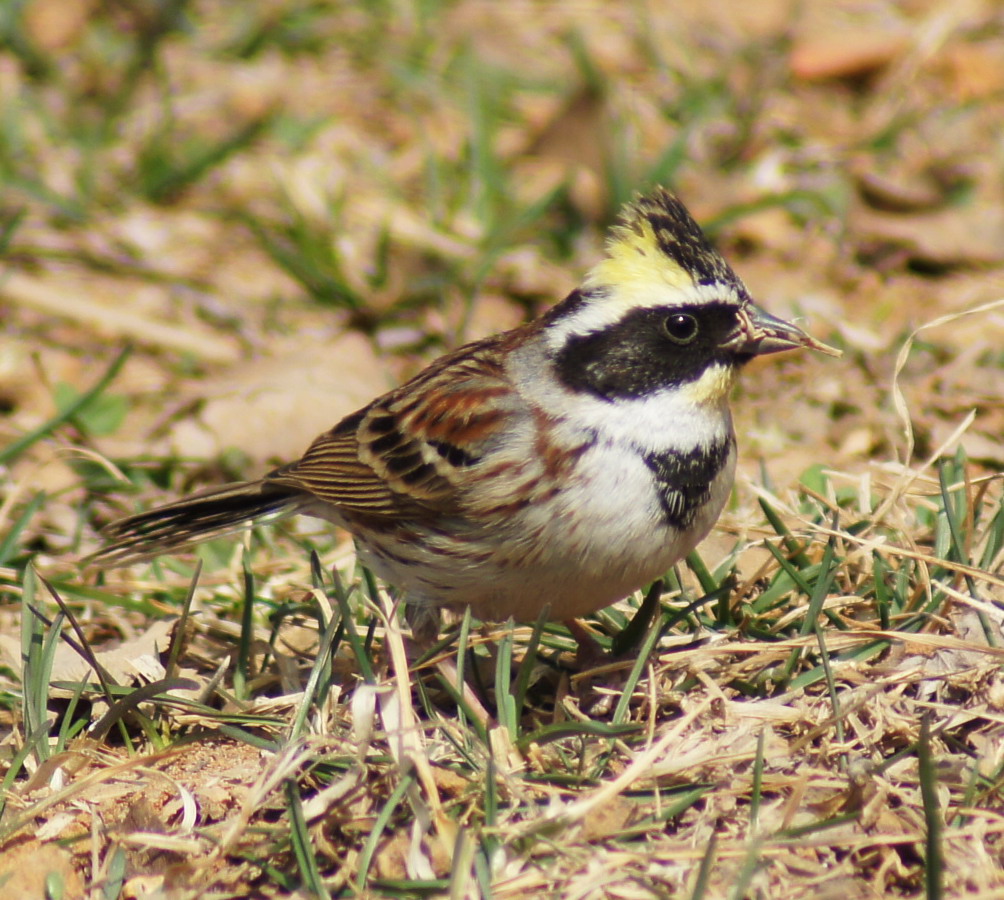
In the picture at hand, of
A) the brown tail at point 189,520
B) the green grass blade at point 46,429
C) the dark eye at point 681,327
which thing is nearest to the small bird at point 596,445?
the dark eye at point 681,327

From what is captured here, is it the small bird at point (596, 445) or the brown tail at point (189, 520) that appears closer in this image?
the small bird at point (596, 445)

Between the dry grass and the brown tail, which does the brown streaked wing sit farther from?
the dry grass

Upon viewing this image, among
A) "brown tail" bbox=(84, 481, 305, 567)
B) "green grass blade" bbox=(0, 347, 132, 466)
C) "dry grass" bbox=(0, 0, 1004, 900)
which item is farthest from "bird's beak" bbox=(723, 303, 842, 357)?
"green grass blade" bbox=(0, 347, 132, 466)

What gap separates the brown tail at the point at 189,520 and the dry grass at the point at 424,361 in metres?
0.17

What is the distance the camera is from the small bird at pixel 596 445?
4.07 m

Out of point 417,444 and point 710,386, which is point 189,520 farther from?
point 710,386

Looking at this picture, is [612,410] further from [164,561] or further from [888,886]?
[164,561]

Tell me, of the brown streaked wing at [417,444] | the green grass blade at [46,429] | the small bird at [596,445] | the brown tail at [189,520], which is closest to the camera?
the small bird at [596,445]

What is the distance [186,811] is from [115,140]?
555cm

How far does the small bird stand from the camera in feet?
13.3

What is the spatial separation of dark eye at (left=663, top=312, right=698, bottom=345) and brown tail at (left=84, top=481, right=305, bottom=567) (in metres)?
1.71

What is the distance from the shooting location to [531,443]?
4.24 meters

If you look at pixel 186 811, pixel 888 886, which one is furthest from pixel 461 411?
pixel 888 886

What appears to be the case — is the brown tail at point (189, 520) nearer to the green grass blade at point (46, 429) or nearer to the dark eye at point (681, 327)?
the green grass blade at point (46, 429)
